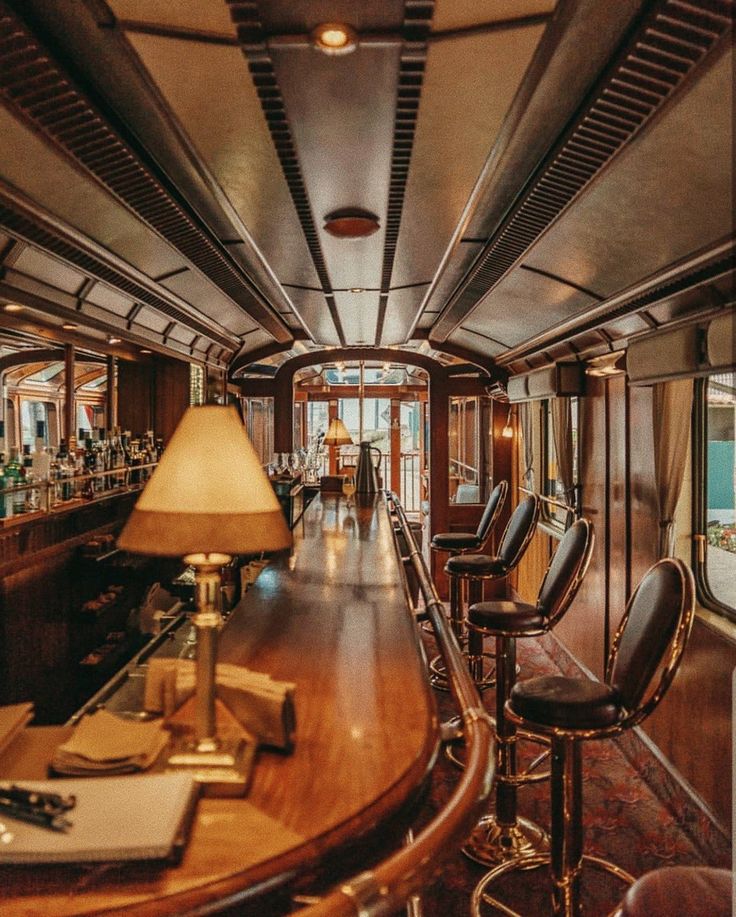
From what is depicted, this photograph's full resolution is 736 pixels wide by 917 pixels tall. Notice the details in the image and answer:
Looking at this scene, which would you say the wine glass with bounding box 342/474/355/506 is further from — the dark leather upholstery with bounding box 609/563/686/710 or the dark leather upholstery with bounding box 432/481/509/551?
the dark leather upholstery with bounding box 609/563/686/710

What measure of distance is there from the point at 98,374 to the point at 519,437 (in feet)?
15.4

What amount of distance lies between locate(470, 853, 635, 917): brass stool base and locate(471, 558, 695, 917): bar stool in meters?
0.37

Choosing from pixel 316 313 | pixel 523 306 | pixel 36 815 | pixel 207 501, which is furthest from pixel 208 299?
pixel 36 815

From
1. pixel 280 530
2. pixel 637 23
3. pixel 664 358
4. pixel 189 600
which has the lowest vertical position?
pixel 189 600

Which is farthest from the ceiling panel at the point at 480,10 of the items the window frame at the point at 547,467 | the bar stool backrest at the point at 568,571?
the window frame at the point at 547,467

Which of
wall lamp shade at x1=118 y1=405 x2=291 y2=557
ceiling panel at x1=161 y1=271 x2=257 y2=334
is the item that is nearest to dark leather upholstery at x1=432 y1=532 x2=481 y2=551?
ceiling panel at x1=161 y1=271 x2=257 y2=334

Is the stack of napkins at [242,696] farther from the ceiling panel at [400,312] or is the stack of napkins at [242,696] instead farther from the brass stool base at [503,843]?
the ceiling panel at [400,312]

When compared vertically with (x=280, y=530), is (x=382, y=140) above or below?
above

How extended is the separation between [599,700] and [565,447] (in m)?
3.67

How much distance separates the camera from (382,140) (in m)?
2.33

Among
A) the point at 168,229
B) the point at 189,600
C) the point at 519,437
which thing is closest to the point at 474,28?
the point at 168,229

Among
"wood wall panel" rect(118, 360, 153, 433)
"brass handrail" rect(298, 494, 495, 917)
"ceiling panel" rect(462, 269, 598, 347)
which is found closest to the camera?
"brass handrail" rect(298, 494, 495, 917)

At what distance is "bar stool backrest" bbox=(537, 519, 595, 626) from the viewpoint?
3.26 meters

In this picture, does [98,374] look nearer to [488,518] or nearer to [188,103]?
[488,518]
